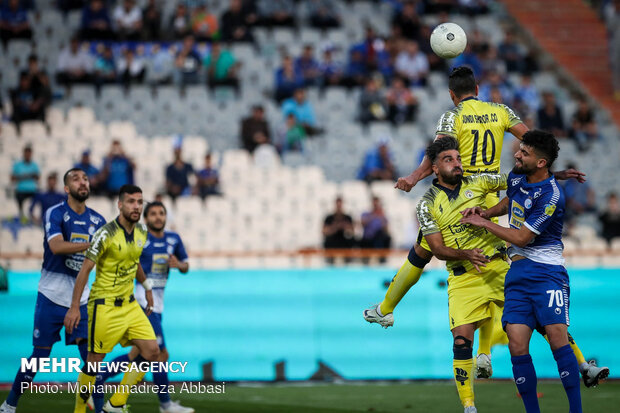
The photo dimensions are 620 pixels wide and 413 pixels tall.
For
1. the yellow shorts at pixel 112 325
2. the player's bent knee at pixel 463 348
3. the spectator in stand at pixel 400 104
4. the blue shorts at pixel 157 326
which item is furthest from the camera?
the spectator in stand at pixel 400 104

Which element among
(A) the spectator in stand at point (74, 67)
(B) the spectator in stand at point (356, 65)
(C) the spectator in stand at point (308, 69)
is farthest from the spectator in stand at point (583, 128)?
(A) the spectator in stand at point (74, 67)

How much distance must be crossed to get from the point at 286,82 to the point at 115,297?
10.5m

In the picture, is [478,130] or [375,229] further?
[375,229]

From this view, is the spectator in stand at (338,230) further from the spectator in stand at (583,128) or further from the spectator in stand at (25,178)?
the spectator in stand at (583,128)

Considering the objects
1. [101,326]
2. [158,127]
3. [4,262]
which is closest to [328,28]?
[158,127]

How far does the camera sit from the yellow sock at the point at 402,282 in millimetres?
8672

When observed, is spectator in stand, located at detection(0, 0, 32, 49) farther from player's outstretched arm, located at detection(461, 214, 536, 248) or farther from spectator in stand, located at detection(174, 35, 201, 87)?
player's outstretched arm, located at detection(461, 214, 536, 248)

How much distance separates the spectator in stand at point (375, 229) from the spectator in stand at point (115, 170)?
4134 mm

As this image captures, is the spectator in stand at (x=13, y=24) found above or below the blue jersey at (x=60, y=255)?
above

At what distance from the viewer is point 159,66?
1892 cm

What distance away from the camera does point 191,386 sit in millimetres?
11836

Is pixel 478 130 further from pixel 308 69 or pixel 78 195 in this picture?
pixel 308 69

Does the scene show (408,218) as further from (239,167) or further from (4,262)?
(4,262)

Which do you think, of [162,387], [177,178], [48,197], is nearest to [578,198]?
[177,178]
